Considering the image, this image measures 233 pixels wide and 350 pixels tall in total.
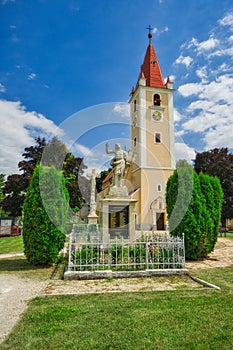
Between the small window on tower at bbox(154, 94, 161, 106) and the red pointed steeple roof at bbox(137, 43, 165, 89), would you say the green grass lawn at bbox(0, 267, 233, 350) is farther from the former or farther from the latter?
the red pointed steeple roof at bbox(137, 43, 165, 89)

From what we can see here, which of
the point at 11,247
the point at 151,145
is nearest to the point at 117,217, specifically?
the point at 11,247

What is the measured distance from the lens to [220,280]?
5758mm

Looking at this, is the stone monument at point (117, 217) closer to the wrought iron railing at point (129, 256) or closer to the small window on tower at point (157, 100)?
the wrought iron railing at point (129, 256)

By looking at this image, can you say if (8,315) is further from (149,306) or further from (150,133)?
(150,133)

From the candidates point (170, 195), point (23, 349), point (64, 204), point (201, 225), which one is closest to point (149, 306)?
point (23, 349)

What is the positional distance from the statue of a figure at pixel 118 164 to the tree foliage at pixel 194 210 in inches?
101

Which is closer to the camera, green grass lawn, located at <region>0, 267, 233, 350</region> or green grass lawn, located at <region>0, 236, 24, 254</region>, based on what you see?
green grass lawn, located at <region>0, 267, 233, 350</region>

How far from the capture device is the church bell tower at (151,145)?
2433 cm

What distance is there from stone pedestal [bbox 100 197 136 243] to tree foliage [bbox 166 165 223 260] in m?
1.77

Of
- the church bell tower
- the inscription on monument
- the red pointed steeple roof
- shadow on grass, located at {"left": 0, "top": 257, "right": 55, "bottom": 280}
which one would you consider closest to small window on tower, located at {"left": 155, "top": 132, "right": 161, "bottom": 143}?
the church bell tower

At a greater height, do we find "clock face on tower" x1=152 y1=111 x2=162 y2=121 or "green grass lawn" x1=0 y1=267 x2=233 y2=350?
"clock face on tower" x1=152 y1=111 x2=162 y2=121

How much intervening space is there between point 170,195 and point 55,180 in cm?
483

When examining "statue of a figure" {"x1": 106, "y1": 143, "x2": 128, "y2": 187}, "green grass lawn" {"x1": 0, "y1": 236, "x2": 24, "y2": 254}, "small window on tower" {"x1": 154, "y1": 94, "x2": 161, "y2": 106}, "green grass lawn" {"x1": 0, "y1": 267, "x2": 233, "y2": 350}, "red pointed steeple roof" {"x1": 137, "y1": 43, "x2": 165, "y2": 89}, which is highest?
Answer: "red pointed steeple roof" {"x1": 137, "y1": 43, "x2": 165, "y2": 89}

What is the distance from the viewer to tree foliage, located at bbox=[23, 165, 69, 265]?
7414 millimetres
